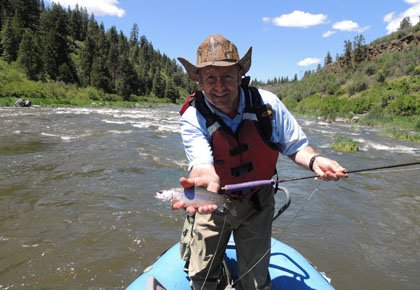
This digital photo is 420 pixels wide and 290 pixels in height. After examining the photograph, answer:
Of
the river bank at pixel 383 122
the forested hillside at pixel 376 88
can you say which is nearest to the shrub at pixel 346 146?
the river bank at pixel 383 122

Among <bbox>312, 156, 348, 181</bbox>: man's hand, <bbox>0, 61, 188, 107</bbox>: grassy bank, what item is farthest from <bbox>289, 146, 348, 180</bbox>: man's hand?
<bbox>0, 61, 188, 107</bbox>: grassy bank

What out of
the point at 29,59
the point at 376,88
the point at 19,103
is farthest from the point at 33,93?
the point at 376,88

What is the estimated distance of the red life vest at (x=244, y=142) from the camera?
7.98ft

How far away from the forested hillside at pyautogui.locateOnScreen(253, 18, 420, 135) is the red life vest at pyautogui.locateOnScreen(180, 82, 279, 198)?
87.6 feet

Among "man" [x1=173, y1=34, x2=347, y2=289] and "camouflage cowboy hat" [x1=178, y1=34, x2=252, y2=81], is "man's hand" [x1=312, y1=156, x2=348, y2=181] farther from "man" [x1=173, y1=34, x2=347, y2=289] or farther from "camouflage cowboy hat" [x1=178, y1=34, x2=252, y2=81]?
"camouflage cowboy hat" [x1=178, y1=34, x2=252, y2=81]

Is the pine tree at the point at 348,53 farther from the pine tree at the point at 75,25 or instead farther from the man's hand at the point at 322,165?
the pine tree at the point at 75,25

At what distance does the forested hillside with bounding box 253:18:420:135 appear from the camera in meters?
30.0

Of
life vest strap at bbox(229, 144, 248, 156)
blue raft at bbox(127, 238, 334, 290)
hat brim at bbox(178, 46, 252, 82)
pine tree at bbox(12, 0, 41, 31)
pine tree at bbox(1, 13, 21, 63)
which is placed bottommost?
blue raft at bbox(127, 238, 334, 290)

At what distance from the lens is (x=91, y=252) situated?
492 cm

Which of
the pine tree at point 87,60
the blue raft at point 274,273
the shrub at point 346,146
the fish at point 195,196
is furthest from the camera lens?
the pine tree at point 87,60

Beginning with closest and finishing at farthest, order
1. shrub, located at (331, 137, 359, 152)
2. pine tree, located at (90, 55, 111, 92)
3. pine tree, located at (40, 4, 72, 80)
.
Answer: shrub, located at (331, 137, 359, 152), pine tree, located at (40, 4, 72, 80), pine tree, located at (90, 55, 111, 92)

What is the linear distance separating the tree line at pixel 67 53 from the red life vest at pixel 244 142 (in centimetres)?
5950

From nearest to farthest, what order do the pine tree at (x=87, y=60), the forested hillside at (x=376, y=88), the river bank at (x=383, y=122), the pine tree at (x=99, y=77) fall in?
the river bank at (x=383, y=122)
the forested hillside at (x=376, y=88)
the pine tree at (x=99, y=77)
the pine tree at (x=87, y=60)

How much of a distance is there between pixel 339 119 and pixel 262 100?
36479 mm
